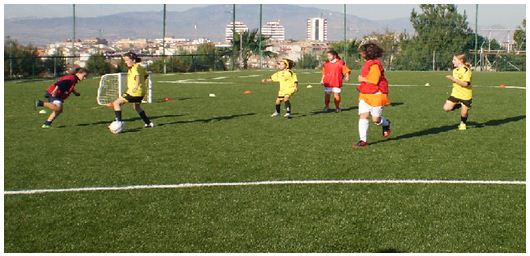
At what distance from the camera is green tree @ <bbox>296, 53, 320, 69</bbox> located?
6740cm

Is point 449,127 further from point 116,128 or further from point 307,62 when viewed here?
point 307,62

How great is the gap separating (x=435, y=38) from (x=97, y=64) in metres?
38.1

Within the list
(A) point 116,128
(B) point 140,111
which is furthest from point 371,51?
A: (B) point 140,111

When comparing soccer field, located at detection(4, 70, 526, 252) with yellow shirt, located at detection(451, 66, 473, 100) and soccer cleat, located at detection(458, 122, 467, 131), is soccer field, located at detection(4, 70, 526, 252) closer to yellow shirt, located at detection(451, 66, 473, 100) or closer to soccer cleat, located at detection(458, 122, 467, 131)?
soccer cleat, located at detection(458, 122, 467, 131)

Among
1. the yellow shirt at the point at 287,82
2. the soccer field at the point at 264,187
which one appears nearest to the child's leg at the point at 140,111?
the soccer field at the point at 264,187

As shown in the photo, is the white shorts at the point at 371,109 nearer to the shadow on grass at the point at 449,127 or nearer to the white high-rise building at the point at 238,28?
the shadow on grass at the point at 449,127

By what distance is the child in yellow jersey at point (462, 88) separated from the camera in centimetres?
1260

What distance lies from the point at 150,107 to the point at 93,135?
20.1 ft

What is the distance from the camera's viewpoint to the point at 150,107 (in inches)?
727

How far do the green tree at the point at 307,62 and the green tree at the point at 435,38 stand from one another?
866 cm

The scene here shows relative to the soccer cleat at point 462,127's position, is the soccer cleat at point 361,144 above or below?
below

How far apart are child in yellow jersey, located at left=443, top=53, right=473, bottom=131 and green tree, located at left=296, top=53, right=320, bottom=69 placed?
2125 inches

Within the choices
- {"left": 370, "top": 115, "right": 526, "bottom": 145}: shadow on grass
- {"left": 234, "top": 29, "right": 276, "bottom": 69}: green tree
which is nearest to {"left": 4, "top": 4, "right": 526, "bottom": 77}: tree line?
{"left": 234, "top": 29, "right": 276, "bottom": 69}: green tree

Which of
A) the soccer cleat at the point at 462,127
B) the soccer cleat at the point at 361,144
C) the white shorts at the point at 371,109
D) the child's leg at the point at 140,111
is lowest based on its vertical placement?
the soccer cleat at the point at 361,144
